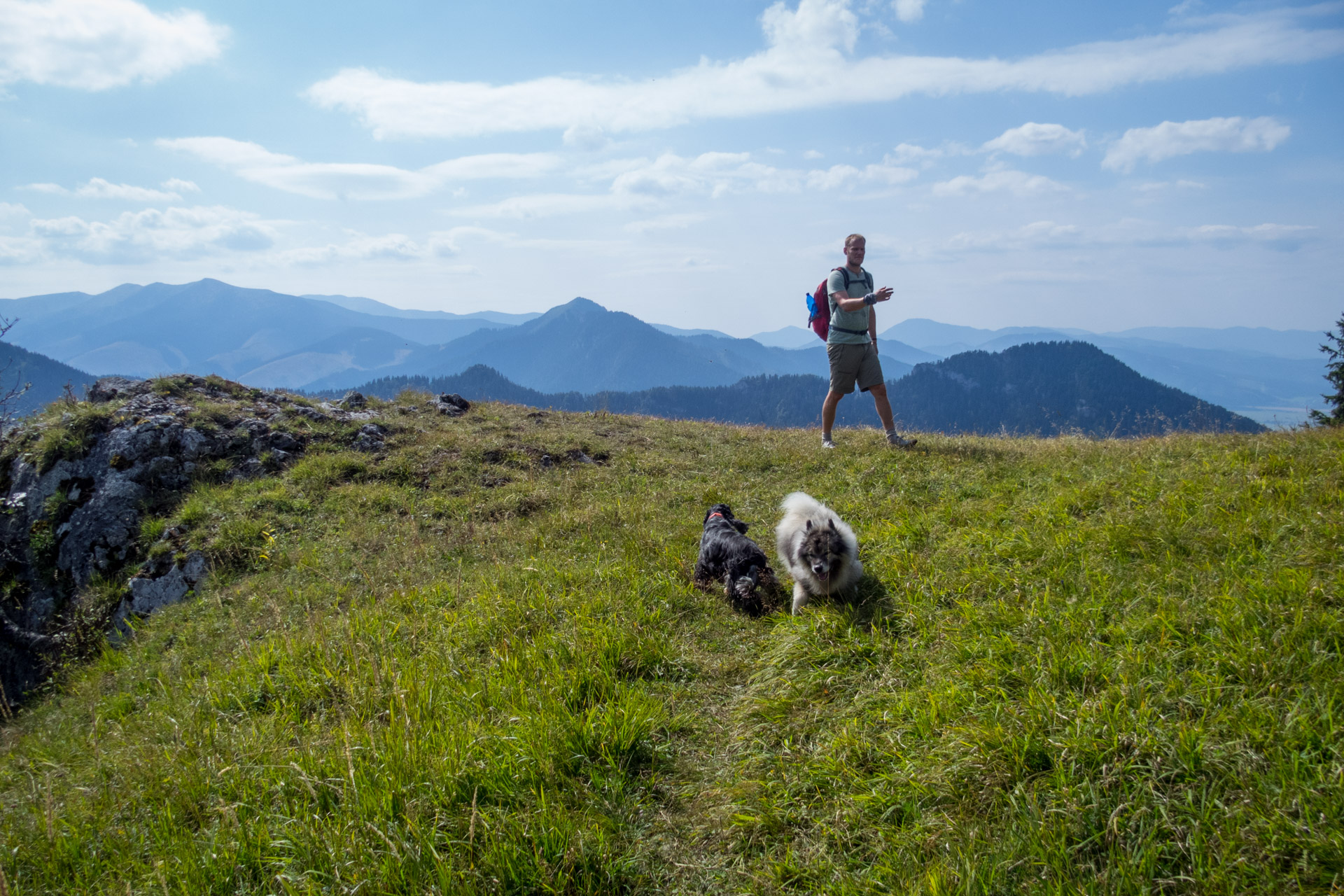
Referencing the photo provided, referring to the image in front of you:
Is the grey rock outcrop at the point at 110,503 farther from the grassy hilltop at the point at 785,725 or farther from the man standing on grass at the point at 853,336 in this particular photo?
the man standing on grass at the point at 853,336

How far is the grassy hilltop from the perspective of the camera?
288 centimetres

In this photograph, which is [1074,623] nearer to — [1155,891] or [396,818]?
[1155,891]

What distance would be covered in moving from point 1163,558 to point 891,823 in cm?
347

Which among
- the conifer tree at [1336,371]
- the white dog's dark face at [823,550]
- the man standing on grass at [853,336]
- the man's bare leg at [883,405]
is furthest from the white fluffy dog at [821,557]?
the conifer tree at [1336,371]

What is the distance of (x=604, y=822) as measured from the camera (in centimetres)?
345

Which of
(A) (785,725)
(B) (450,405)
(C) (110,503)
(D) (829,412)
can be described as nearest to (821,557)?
(A) (785,725)

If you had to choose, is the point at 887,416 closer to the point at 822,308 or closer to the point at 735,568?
the point at 822,308

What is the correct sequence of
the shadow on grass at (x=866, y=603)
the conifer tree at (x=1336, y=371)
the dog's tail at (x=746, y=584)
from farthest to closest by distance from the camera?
the conifer tree at (x=1336, y=371) < the dog's tail at (x=746, y=584) < the shadow on grass at (x=866, y=603)

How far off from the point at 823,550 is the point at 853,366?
6.37m

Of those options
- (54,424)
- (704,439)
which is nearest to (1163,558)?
(704,439)

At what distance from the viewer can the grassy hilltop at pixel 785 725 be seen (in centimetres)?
288

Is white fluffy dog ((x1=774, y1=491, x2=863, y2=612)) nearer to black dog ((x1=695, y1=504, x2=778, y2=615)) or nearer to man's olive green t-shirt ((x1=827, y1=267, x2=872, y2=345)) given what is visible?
black dog ((x1=695, y1=504, x2=778, y2=615))

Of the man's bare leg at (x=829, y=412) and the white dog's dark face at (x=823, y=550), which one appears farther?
the man's bare leg at (x=829, y=412)

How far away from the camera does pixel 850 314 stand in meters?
11.2
